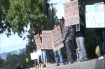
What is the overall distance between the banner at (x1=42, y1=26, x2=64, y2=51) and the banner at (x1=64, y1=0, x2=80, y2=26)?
3.33 feet

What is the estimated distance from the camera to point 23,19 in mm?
22297

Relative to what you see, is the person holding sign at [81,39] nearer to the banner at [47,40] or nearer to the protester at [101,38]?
the protester at [101,38]

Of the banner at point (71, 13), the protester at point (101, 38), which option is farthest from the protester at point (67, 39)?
the protester at point (101, 38)

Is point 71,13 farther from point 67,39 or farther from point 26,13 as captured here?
point 26,13

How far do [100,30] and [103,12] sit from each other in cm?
143

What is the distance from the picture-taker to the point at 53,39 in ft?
44.4

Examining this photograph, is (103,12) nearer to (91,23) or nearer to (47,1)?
(91,23)

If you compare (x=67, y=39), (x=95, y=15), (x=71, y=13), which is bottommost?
(x=67, y=39)

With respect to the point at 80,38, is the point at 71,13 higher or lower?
higher

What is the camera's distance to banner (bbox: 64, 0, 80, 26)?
34.8ft

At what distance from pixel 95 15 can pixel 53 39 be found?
5.49 m

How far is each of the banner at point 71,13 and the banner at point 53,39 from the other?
1016 mm

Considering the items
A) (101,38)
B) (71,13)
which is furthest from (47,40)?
(101,38)

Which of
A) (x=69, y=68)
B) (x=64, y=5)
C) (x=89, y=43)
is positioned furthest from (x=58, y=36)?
→ (x=89, y=43)
